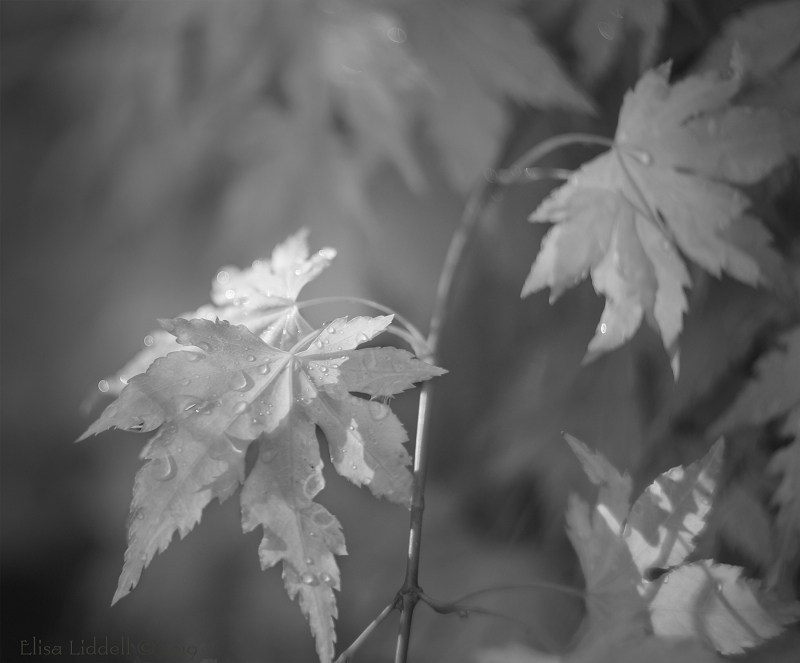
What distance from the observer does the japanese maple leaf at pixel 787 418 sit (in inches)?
22.2

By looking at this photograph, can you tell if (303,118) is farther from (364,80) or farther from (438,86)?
(438,86)

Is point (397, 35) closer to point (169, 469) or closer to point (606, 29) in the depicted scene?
point (606, 29)

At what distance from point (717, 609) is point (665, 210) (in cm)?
35

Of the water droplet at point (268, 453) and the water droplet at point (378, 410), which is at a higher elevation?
the water droplet at point (378, 410)

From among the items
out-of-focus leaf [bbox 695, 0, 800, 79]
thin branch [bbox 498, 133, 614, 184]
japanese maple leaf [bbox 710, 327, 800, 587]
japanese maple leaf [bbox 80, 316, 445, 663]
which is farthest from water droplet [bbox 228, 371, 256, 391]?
out-of-focus leaf [bbox 695, 0, 800, 79]

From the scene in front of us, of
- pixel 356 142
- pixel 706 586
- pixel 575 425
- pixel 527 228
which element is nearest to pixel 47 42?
pixel 356 142

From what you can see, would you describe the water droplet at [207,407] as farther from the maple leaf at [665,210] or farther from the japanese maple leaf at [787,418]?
the japanese maple leaf at [787,418]

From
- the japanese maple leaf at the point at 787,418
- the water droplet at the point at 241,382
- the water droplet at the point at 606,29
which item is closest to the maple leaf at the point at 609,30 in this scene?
the water droplet at the point at 606,29

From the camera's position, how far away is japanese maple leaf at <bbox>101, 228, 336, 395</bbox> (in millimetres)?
568

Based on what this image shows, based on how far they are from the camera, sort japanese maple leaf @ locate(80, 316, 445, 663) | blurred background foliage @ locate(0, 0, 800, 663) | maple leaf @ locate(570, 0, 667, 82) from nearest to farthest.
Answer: japanese maple leaf @ locate(80, 316, 445, 663)
maple leaf @ locate(570, 0, 667, 82)
blurred background foliage @ locate(0, 0, 800, 663)

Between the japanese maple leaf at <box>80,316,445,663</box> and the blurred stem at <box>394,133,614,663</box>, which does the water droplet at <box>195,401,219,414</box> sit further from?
the blurred stem at <box>394,133,614,663</box>

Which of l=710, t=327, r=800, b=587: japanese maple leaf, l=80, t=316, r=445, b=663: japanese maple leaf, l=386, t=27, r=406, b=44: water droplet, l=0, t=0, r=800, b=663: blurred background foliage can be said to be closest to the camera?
l=80, t=316, r=445, b=663: japanese maple leaf

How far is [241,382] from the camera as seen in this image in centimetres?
49

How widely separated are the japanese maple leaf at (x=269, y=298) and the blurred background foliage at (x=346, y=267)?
1.16ft
